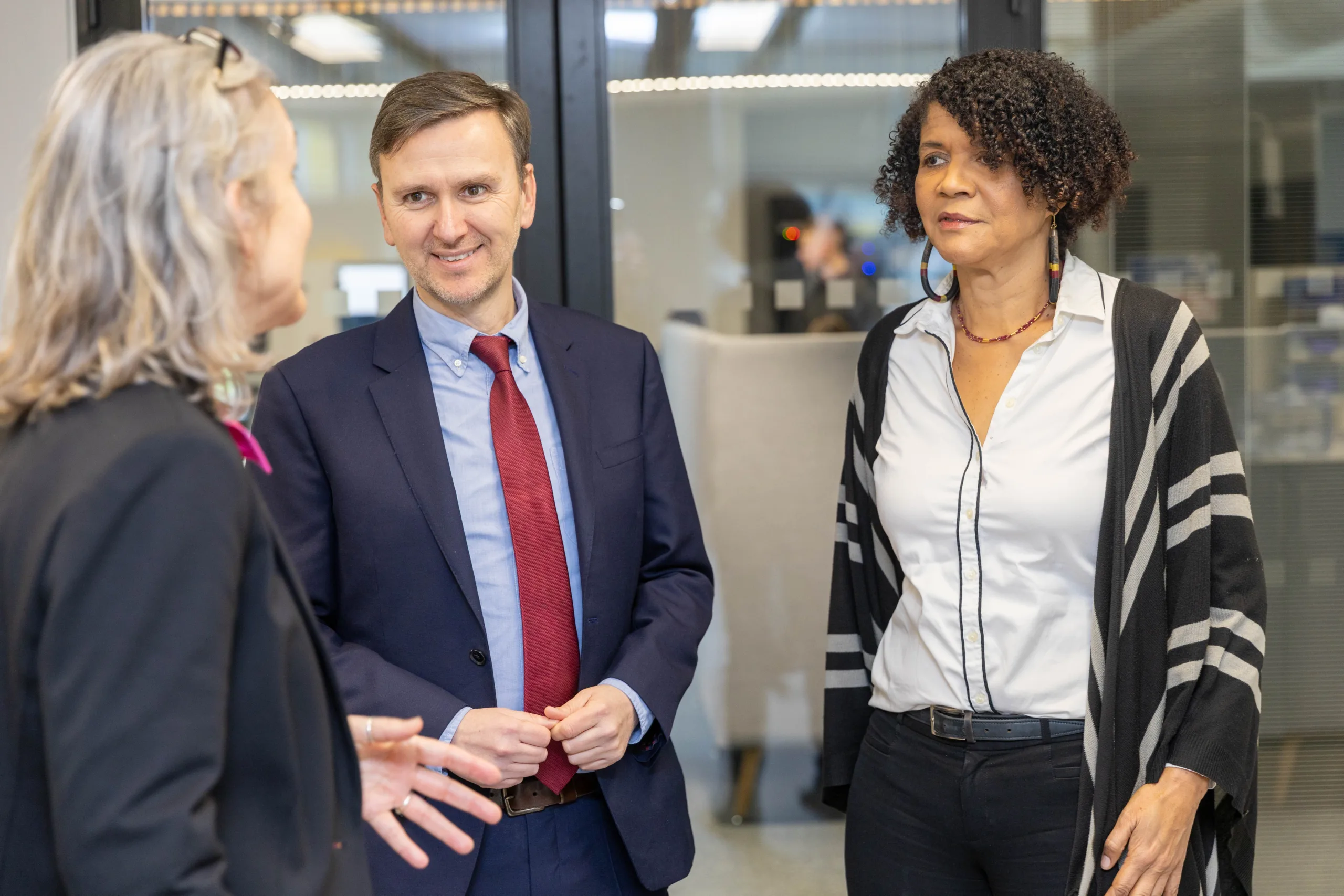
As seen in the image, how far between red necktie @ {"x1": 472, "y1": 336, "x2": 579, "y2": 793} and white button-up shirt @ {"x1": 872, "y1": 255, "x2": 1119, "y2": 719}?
55cm

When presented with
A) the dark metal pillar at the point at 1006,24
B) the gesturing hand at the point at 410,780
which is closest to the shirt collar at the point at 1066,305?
the dark metal pillar at the point at 1006,24

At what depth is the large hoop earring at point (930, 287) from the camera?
216 cm

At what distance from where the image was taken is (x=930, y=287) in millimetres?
2182

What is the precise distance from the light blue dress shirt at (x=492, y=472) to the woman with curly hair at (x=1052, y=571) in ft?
1.63

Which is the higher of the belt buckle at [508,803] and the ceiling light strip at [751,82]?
the ceiling light strip at [751,82]

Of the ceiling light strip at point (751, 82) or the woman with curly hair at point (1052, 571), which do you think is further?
the ceiling light strip at point (751, 82)

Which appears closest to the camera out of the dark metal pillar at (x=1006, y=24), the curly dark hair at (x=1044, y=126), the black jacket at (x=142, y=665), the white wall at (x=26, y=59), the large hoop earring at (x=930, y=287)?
the black jacket at (x=142, y=665)

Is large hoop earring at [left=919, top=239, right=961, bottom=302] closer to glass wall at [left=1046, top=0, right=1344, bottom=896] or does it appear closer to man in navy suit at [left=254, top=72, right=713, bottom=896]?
man in navy suit at [left=254, top=72, right=713, bottom=896]

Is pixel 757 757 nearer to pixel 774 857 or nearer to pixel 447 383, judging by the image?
pixel 774 857

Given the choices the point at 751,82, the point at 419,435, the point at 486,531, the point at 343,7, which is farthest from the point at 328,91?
the point at 486,531

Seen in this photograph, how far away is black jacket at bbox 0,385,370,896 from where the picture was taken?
38.4 inches

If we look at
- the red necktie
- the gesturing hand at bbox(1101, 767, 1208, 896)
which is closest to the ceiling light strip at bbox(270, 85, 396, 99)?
the red necktie

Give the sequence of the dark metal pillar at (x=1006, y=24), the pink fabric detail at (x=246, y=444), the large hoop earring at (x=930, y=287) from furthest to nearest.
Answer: the dark metal pillar at (x=1006, y=24)
the large hoop earring at (x=930, y=287)
the pink fabric detail at (x=246, y=444)

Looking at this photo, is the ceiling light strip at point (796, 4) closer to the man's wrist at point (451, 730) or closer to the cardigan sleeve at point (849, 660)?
the cardigan sleeve at point (849, 660)
